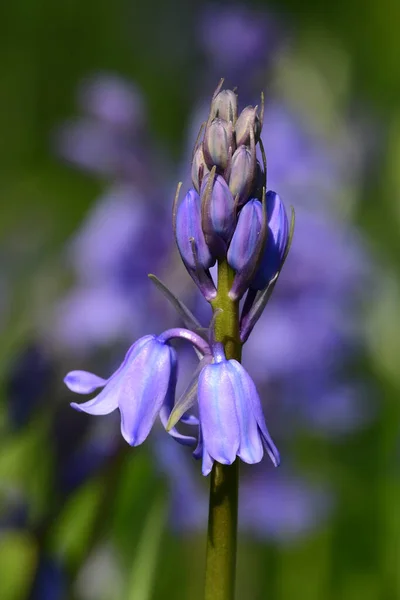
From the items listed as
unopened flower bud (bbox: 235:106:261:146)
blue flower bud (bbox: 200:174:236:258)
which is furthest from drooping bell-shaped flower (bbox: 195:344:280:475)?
unopened flower bud (bbox: 235:106:261:146)

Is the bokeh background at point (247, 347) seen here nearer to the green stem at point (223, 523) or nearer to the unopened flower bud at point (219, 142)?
the green stem at point (223, 523)

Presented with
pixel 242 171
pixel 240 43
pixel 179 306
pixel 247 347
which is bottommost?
pixel 179 306

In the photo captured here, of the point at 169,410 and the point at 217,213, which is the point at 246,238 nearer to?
the point at 217,213

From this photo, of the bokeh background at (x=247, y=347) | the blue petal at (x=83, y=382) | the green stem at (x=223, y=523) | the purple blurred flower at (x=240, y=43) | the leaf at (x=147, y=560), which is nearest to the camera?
the green stem at (x=223, y=523)

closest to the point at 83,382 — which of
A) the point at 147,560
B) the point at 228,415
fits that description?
the point at 228,415

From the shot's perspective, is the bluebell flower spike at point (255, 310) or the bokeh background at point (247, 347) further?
the bokeh background at point (247, 347)

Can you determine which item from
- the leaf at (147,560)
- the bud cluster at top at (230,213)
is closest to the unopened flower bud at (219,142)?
the bud cluster at top at (230,213)
